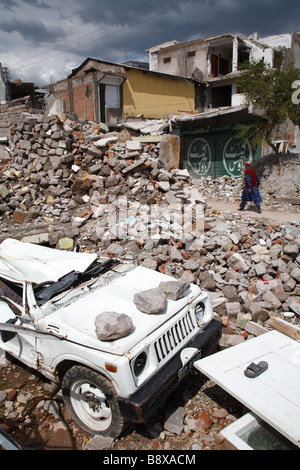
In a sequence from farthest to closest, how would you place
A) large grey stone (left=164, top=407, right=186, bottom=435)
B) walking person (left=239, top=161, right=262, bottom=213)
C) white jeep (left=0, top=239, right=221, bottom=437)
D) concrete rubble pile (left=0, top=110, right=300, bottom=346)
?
walking person (left=239, top=161, right=262, bottom=213) → concrete rubble pile (left=0, top=110, right=300, bottom=346) → large grey stone (left=164, top=407, right=186, bottom=435) → white jeep (left=0, top=239, right=221, bottom=437)

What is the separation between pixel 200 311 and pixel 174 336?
0.65 m

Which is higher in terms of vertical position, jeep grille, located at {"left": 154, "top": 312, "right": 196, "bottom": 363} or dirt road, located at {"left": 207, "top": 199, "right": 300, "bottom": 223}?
dirt road, located at {"left": 207, "top": 199, "right": 300, "bottom": 223}

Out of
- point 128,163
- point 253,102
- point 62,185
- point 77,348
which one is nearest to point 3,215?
point 62,185

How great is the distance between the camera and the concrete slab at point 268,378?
257 centimetres

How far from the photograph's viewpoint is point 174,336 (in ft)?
10.4

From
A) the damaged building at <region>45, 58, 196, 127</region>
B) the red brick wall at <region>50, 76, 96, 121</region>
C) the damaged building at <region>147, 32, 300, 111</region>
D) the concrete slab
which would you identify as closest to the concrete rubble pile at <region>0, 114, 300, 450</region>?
the concrete slab

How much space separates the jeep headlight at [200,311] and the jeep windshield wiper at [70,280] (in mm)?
1321

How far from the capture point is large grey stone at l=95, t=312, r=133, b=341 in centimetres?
274

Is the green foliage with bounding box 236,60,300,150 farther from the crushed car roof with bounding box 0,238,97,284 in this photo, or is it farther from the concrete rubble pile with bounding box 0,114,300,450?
the crushed car roof with bounding box 0,238,97,284

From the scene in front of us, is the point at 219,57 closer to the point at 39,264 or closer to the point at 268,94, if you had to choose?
the point at 268,94

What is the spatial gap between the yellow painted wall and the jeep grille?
2347 centimetres

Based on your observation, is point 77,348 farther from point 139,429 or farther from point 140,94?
point 140,94

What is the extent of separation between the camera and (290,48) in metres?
28.4

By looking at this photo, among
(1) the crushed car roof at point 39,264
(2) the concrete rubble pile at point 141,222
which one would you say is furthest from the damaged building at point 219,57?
(1) the crushed car roof at point 39,264
